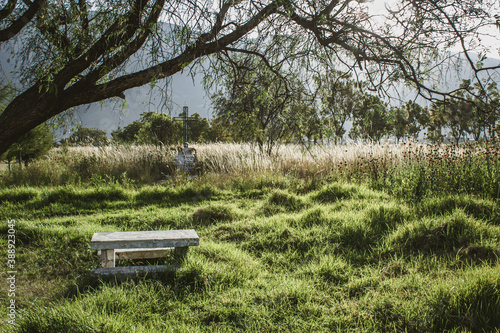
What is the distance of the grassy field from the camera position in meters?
2.25

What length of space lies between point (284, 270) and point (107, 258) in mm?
1769

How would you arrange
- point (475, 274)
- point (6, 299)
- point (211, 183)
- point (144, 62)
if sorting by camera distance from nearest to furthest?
point (475, 274), point (6, 299), point (144, 62), point (211, 183)

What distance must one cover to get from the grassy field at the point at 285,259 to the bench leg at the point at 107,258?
0.20 metres

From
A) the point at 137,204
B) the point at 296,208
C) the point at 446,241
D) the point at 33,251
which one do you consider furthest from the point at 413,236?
the point at 137,204

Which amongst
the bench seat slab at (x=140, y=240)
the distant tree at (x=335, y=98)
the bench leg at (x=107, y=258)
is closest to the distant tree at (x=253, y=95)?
the distant tree at (x=335, y=98)

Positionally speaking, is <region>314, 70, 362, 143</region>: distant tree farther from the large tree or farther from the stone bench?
the stone bench

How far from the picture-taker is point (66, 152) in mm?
11820

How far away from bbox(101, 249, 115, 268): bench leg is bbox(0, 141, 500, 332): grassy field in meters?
0.20

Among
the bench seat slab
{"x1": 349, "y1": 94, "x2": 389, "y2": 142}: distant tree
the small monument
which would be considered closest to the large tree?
{"x1": 349, "y1": 94, "x2": 389, "y2": 142}: distant tree

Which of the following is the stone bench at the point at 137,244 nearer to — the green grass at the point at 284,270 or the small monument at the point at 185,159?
the green grass at the point at 284,270

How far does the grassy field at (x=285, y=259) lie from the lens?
2246mm

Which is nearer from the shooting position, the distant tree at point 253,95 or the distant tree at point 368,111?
the distant tree at point 368,111

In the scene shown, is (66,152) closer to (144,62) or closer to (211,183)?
(211,183)

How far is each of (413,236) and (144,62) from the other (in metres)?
3.53
